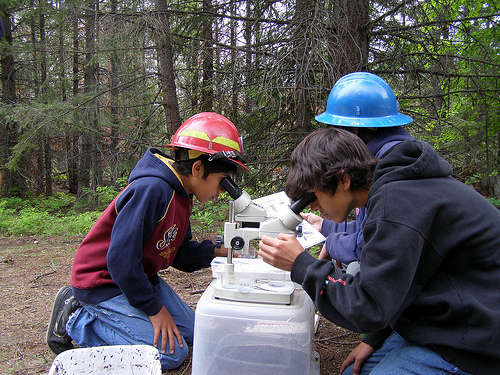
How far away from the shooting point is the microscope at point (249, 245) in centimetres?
190

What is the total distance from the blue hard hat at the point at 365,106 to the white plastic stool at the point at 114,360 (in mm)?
1583

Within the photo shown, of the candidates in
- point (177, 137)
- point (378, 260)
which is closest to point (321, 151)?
point (378, 260)

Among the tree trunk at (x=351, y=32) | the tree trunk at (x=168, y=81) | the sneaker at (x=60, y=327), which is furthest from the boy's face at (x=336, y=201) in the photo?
the tree trunk at (x=168, y=81)

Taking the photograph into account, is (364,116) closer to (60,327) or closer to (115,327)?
(115,327)

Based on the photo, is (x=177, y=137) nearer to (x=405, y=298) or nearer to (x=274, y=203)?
(x=274, y=203)

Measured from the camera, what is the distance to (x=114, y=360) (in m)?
1.88

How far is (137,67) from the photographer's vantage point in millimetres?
6922

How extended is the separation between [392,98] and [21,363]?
8.90 ft

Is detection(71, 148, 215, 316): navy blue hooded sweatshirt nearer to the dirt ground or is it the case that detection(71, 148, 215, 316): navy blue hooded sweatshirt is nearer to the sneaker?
the sneaker

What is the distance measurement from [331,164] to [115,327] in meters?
1.62

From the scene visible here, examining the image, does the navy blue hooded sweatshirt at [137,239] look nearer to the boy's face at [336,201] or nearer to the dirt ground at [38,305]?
the dirt ground at [38,305]

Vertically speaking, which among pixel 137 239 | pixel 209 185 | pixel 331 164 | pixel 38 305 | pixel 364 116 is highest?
pixel 364 116

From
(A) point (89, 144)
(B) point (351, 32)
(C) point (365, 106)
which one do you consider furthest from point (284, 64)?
(A) point (89, 144)

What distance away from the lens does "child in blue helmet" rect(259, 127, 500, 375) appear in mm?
1377
